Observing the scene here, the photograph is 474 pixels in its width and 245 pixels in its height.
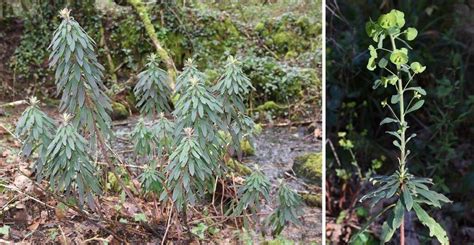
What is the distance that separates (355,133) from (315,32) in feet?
2.94

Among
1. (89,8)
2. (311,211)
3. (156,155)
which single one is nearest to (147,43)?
(89,8)

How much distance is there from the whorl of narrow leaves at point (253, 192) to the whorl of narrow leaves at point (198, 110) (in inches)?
7.7

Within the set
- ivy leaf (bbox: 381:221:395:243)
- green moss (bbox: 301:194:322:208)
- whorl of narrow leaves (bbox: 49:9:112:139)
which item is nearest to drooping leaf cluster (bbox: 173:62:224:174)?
whorl of narrow leaves (bbox: 49:9:112:139)

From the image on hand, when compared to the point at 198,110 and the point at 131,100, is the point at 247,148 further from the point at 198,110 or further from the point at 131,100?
the point at 131,100

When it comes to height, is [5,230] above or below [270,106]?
below

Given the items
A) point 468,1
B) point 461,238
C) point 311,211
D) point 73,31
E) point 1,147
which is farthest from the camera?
point 468,1

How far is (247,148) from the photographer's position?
1.96 m

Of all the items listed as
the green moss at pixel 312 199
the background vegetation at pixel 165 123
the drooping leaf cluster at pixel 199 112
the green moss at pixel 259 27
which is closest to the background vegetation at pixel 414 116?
the green moss at pixel 312 199

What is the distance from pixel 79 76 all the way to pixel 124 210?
43cm

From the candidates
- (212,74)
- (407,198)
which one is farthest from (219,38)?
(407,198)

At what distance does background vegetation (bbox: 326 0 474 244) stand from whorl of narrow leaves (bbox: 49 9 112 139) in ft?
3.65

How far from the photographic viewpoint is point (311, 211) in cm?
200

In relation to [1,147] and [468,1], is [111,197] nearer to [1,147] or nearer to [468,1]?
[1,147]

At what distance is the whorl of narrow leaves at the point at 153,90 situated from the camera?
1.90m
